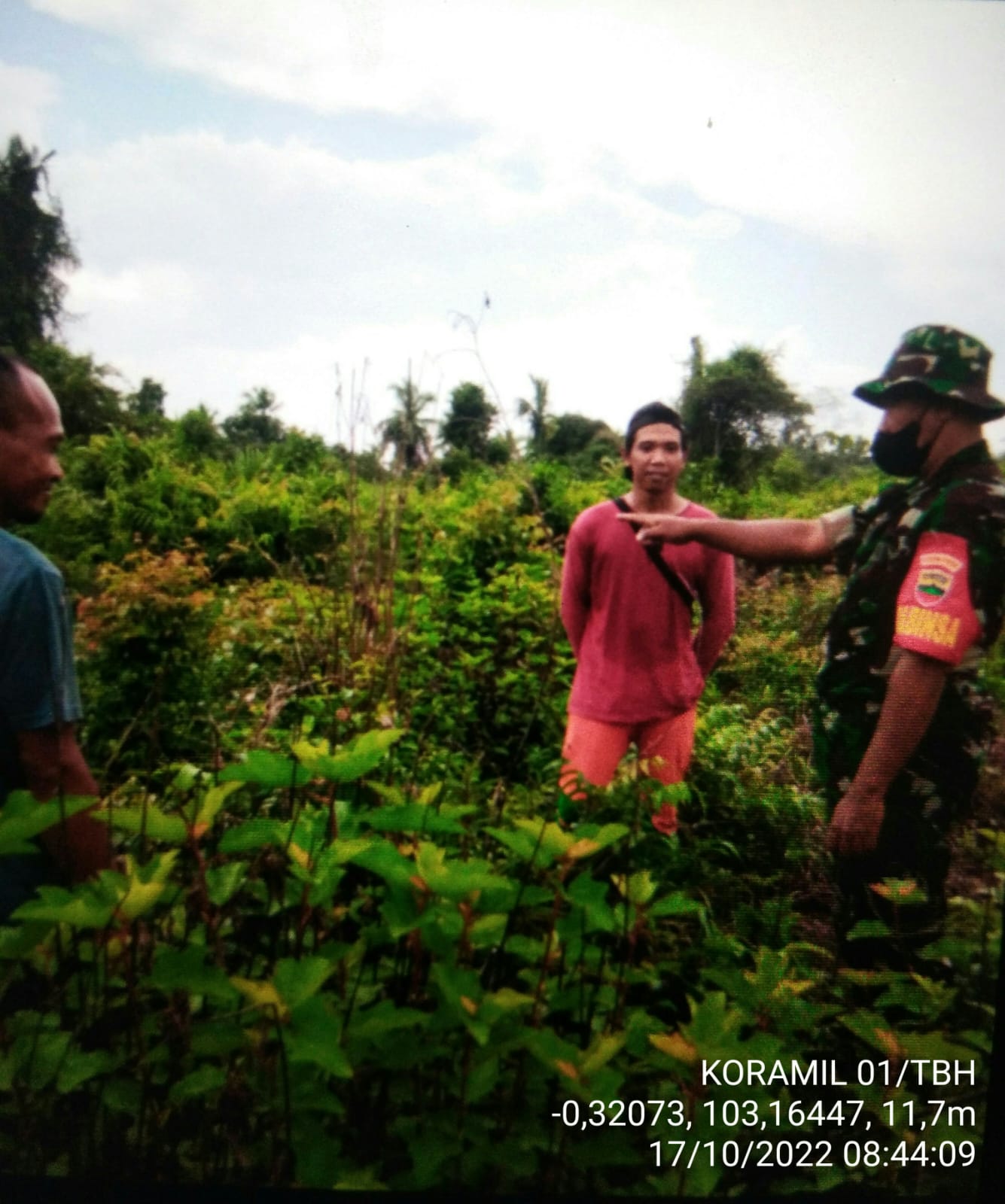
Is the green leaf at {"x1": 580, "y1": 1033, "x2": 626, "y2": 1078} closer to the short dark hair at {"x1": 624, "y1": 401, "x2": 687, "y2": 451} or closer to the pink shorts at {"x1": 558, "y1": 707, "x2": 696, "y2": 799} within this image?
the pink shorts at {"x1": 558, "y1": 707, "x2": 696, "y2": 799}

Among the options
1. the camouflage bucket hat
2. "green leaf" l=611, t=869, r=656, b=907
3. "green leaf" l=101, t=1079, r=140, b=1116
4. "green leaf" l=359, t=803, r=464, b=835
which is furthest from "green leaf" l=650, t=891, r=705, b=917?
the camouflage bucket hat

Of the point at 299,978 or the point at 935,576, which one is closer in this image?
the point at 299,978

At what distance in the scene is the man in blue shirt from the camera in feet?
4.25

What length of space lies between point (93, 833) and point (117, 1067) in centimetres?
33

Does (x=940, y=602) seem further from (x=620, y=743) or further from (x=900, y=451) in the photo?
(x=620, y=743)

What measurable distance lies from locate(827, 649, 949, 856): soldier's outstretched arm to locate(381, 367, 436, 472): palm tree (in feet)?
3.00

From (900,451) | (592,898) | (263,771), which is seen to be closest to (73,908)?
(263,771)

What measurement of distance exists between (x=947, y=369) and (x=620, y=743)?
871 mm

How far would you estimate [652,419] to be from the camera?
1.60 meters

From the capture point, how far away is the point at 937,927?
1533mm

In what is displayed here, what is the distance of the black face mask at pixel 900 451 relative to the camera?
156 cm

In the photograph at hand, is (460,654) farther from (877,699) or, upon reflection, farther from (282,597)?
(877,699)

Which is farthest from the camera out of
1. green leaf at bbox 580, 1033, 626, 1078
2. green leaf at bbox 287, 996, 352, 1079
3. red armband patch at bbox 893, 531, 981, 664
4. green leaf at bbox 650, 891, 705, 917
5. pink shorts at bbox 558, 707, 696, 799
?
pink shorts at bbox 558, 707, 696, 799

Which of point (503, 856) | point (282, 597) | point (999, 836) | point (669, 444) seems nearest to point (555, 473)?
point (669, 444)
